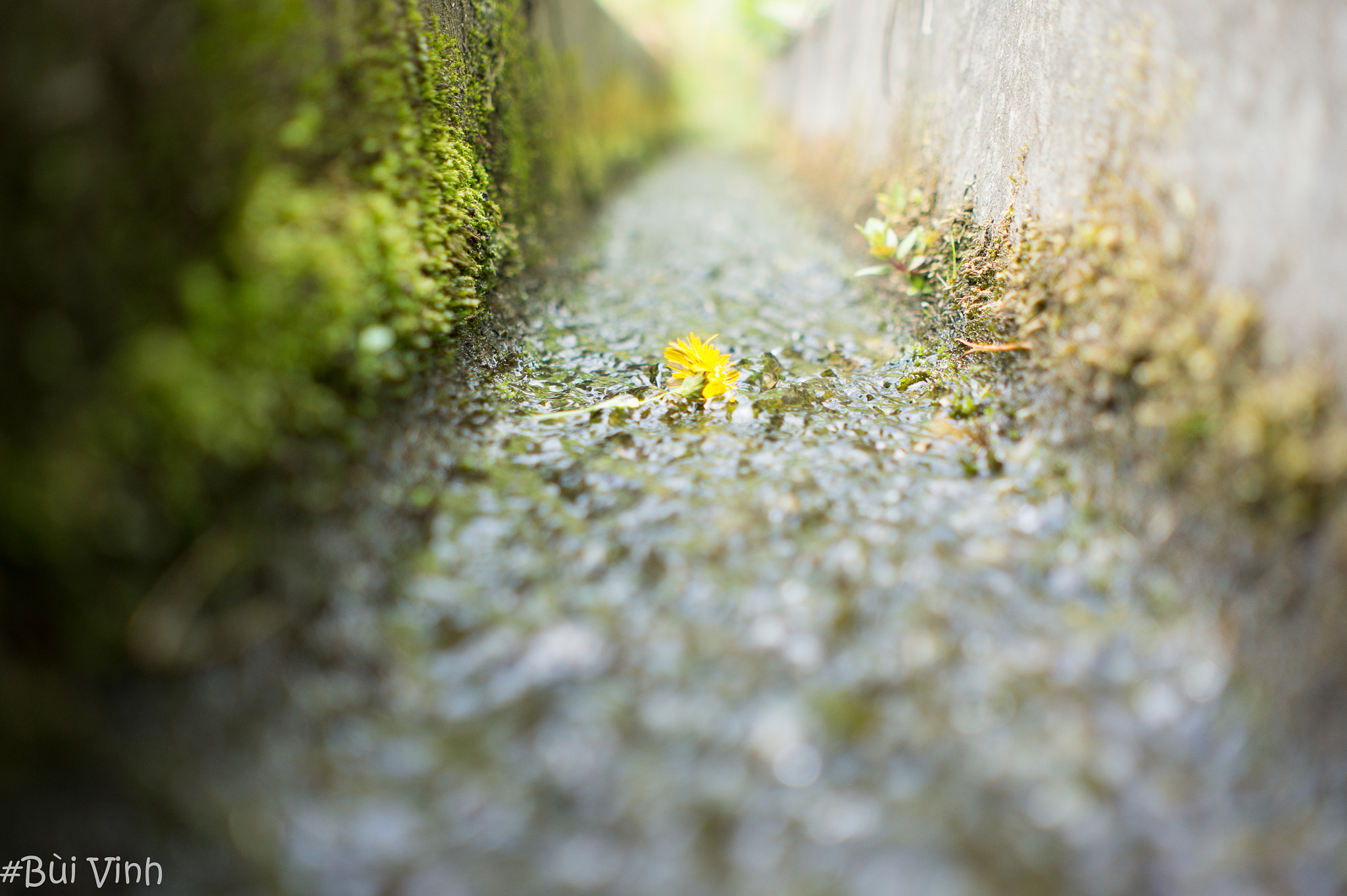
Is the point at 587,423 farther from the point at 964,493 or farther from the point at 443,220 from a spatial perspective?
the point at 964,493

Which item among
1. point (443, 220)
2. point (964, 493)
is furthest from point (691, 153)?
point (964, 493)

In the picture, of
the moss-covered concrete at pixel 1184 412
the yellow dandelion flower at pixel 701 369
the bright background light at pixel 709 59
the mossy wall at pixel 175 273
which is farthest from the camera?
the bright background light at pixel 709 59

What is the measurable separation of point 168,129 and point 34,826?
1375mm

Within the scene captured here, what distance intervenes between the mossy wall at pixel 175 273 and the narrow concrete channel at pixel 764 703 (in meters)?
0.35

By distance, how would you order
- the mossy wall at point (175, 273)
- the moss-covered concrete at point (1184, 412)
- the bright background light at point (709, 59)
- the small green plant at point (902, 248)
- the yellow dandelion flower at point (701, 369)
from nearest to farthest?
the mossy wall at point (175, 273) < the moss-covered concrete at point (1184, 412) < the yellow dandelion flower at point (701, 369) < the small green plant at point (902, 248) < the bright background light at point (709, 59)

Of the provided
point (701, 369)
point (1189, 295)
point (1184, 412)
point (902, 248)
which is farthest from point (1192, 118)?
point (902, 248)

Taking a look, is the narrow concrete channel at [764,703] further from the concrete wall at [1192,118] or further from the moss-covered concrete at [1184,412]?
the concrete wall at [1192,118]

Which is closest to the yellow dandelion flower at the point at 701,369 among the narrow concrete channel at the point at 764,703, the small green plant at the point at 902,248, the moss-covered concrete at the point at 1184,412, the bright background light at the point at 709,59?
the narrow concrete channel at the point at 764,703

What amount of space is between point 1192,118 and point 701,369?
1.59 m

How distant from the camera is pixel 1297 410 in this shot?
1351mm

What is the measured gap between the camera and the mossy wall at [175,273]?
1.19 meters

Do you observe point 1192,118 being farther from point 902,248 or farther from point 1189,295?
point 902,248

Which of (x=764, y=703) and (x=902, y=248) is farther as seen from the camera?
(x=902, y=248)

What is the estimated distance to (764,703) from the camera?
149cm
